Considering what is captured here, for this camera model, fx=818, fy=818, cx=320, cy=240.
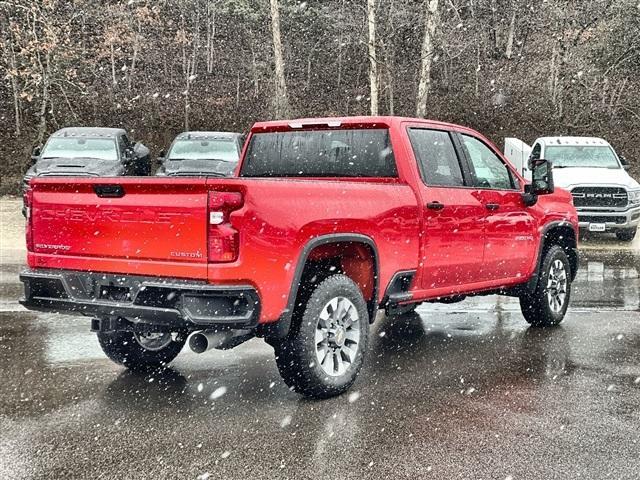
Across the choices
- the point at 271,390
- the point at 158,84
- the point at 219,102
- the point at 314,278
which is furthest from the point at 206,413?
the point at 158,84

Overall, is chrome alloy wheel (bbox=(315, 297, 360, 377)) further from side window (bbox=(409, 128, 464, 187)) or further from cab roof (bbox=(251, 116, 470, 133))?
cab roof (bbox=(251, 116, 470, 133))

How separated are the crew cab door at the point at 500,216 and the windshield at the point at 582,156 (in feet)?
33.8

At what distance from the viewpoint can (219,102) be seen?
36688 mm

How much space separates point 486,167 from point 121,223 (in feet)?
11.7

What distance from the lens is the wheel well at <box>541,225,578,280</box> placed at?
823cm

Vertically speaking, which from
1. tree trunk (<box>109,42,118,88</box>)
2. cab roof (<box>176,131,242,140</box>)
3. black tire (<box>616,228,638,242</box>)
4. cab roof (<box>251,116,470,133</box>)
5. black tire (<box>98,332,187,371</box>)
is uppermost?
tree trunk (<box>109,42,118,88</box>)

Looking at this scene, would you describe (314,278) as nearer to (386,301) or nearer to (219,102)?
(386,301)

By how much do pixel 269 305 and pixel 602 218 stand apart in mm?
12234

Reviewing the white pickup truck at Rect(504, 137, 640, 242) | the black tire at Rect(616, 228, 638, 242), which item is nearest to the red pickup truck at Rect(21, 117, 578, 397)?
the white pickup truck at Rect(504, 137, 640, 242)

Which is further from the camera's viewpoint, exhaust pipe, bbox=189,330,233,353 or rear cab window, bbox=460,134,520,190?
rear cab window, bbox=460,134,520,190

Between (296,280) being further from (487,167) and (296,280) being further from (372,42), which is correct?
(372,42)

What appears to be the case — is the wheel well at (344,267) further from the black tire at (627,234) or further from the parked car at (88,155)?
the parked car at (88,155)

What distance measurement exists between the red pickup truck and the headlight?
926 centimetres

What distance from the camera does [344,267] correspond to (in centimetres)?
594
